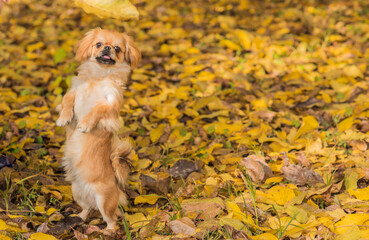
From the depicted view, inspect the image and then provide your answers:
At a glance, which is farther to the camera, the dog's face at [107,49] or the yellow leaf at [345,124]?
the yellow leaf at [345,124]

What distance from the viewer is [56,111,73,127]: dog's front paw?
2.74 m

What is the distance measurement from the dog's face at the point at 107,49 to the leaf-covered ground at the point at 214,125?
2.82ft

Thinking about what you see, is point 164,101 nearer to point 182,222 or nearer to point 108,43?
point 108,43

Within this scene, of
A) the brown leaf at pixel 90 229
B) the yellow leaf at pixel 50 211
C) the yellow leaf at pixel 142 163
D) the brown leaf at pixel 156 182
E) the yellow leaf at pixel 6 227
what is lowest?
the brown leaf at pixel 90 229

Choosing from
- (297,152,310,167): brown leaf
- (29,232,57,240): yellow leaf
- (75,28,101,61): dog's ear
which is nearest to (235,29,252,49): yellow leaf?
(297,152,310,167): brown leaf

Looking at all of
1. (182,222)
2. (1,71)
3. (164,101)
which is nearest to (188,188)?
(182,222)

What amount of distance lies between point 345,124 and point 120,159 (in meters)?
2.13

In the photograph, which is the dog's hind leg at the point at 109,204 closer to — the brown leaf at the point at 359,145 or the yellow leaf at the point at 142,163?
the yellow leaf at the point at 142,163

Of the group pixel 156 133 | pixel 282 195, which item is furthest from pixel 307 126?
pixel 156 133

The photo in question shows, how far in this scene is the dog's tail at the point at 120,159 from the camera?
2.81m

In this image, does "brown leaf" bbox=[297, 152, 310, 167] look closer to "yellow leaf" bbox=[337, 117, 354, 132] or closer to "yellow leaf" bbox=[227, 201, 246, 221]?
"yellow leaf" bbox=[337, 117, 354, 132]

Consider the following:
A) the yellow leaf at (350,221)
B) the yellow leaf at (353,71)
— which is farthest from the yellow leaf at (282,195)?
the yellow leaf at (353,71)

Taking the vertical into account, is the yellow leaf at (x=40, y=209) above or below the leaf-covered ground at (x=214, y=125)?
below

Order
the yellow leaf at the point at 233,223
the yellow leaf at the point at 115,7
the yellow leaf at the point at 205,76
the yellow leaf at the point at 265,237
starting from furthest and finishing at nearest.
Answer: the yellow leaf at the point at 205,76
the yellow leaf at the point at 233,223
the yellow leaf at the point at 265,237
the yellow leaf at the point at 115,7
